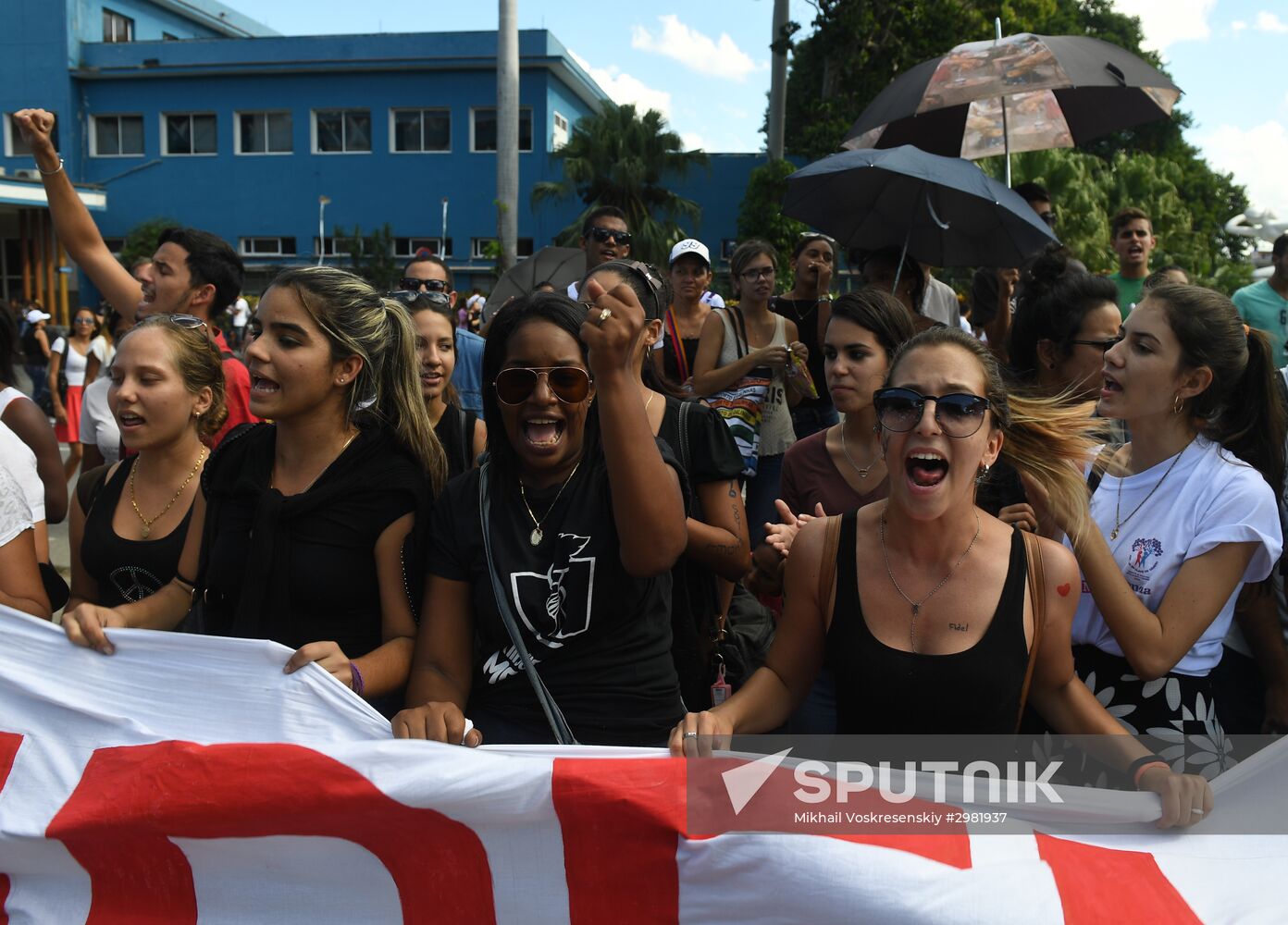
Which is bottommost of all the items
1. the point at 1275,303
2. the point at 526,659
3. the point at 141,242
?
the point at 526,659

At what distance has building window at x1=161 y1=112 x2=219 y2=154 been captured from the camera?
3612cm

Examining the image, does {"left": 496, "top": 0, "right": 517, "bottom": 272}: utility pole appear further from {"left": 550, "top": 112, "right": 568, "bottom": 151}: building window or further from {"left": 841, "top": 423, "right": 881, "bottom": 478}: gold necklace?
{"left": 550, "top": 112, "right": 568, "bottom": 151}: building window

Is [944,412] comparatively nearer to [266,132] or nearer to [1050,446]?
[1050,446]

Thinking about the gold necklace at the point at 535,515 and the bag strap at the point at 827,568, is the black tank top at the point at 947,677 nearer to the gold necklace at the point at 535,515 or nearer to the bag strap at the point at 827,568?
the bag strap at the point at 827,568

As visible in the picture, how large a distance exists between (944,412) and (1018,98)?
17.1ft

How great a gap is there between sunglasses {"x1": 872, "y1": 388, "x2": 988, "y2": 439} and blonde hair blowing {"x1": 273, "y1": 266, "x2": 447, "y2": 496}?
3.98 ft

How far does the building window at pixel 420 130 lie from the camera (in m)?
35.4

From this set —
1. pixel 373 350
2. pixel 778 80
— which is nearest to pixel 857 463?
pixel 373 350

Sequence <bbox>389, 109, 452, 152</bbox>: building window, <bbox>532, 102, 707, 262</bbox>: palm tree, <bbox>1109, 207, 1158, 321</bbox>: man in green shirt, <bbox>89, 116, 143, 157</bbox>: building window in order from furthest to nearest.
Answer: <bbox>89, 116, 143, 157</bbox>: building window < <bbox>389, 109, 452, 152</bbox>: building window < <bbox>532, 102, 707, 262</bbox>: palm tree < <bbox>1109, 207, 1158, 321</bbox>: man in green shirt

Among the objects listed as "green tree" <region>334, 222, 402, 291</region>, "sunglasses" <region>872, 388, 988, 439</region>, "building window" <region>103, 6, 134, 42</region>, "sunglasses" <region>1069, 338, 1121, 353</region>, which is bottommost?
"sunglasses" <region>872, 388, 988, 439</region>

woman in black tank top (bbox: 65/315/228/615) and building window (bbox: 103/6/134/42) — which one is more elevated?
building window (bbox: 103/6/134/42)

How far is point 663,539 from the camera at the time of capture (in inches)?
91.7

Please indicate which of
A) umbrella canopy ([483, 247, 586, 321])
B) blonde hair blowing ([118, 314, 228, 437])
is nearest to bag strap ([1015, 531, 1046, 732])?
blonde hair blowing ([118, 314, 228, 437])

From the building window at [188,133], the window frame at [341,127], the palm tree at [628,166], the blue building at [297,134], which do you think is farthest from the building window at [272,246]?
the palm tree at [628,166]
